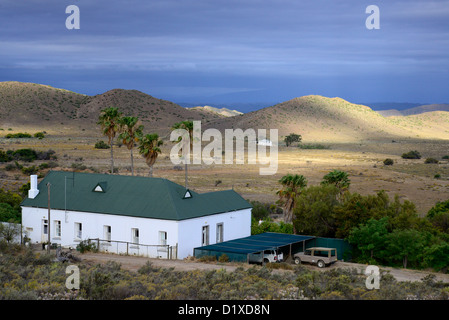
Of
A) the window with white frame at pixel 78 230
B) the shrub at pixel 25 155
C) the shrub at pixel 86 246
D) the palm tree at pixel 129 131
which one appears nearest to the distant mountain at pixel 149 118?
the shrub at pixel 25 155

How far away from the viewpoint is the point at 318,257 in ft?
111

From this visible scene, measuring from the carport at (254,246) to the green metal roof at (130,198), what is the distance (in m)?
2.18

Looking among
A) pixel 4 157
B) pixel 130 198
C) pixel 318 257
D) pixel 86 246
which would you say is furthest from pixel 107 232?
pixel 4 157

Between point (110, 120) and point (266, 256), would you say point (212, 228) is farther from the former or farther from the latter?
point (110, 120)

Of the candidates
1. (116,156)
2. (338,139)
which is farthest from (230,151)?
(338,139)

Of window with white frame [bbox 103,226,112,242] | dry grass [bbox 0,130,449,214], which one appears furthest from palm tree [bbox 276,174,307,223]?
dry grass [bbox 0,130,449,214]

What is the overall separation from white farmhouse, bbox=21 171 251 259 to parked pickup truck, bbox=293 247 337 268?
5597 mm

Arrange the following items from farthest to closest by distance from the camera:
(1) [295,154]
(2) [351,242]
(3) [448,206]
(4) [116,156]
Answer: (1) [295,154] < (4) [116,156] < (3) [448,206] < (2) [351,242]

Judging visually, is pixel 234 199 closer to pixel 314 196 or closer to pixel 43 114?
pixel 314 196

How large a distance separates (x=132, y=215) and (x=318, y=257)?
11485 mm

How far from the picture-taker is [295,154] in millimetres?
117875

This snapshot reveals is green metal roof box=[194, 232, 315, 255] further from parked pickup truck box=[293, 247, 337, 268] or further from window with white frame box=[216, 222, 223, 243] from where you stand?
parked pickup truck box=[293, 247, 337, 268]
